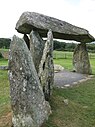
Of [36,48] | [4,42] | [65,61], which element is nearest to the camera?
[36,48]

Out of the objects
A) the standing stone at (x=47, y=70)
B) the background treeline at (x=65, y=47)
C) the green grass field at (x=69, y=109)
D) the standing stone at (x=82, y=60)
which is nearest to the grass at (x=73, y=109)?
the green grass field at (x=69, y=109)

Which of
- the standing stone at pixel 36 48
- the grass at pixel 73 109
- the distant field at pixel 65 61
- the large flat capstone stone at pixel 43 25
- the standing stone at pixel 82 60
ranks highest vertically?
the large flat capstone stone at pixel 43 25

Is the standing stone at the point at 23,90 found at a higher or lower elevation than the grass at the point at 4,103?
higher

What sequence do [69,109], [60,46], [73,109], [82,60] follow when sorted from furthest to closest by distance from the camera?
[60,46], [82,60], [73,109], [69,109]

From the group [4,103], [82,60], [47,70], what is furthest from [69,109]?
[82,60]

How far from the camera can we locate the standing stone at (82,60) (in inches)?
1039

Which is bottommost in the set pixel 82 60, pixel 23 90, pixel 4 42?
pixel 23 90

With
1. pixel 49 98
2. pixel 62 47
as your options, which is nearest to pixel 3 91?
pixel 49 98

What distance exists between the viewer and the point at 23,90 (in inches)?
450

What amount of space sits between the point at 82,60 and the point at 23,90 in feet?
51.1

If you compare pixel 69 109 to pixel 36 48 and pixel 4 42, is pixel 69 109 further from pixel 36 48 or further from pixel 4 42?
pixel 4 42

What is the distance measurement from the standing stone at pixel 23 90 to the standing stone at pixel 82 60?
15078 millimetres

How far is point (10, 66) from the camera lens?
11.7 meters

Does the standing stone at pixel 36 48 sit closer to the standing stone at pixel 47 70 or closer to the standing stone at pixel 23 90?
the standing stone at pixel 47 70
